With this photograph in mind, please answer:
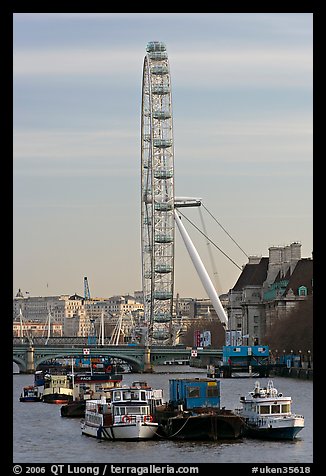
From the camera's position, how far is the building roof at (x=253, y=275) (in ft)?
245

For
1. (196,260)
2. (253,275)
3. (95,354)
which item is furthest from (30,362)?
(253,275)

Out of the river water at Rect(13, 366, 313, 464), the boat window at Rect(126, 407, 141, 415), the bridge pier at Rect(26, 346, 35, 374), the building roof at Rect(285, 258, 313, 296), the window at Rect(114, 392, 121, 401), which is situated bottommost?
the river water at Rect(13, 366, 313, 464)

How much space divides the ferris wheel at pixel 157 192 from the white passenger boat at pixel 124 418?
37139mm

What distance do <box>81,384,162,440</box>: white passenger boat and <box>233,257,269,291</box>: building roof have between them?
169 feet

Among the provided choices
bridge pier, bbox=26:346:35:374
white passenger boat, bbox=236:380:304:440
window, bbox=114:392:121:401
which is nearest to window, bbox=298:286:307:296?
bridge pier, bbox=26:346:35:374

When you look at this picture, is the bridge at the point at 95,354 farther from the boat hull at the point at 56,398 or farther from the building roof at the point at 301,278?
the boat hull at the point at 56,398

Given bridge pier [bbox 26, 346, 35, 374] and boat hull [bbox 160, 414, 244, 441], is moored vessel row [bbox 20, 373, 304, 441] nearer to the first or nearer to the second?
boat hull [bbox 160, 414, 244, 441]

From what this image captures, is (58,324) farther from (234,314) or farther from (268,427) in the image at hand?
(268,427)

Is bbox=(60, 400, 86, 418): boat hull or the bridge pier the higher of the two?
the bridge pier

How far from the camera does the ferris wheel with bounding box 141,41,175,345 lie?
59.3 metres
